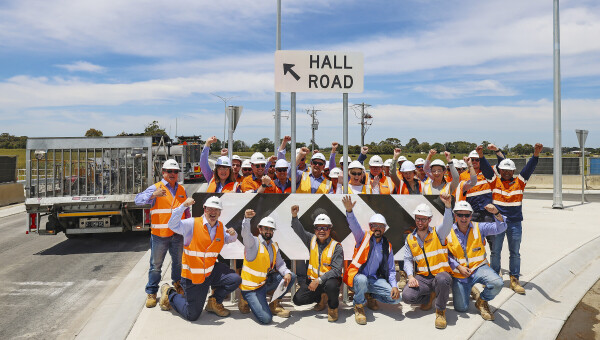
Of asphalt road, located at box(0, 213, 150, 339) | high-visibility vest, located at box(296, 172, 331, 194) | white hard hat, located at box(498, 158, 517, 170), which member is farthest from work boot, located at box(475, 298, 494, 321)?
asphalt road, located at box(0, 213, 150, 339)

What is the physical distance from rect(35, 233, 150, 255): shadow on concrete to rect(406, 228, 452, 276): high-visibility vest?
22.4 feet

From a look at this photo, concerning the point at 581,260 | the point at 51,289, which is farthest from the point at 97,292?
the point at 581,260

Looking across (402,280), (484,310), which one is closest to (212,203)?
(402,280)

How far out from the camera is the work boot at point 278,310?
4961 mm

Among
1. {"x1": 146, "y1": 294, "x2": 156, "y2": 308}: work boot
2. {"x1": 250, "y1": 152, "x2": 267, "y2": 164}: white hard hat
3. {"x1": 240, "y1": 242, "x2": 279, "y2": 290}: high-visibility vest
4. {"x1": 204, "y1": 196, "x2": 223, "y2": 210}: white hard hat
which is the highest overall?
{"x1": 250, "y1": 152, "x2": 267, "y2": 164}: white hard hat

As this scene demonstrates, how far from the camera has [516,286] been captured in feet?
19.2

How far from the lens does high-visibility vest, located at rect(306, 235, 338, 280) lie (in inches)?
199

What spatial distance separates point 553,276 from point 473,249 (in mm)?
2512

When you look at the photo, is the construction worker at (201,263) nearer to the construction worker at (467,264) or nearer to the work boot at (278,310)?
the work boot at (278,310)

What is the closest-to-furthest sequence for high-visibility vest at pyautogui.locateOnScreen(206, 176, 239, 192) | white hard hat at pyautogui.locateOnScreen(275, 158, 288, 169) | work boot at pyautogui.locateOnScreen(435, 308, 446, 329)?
work boot at pyautogui.locateOnScreen(435, 308, 446, 329), high-visibility vest at pyautogui.locateOnScreen(206, 176, 239, 192), white hard hat at pyautogui.locateOnScreen(275, 158, 288, 169)

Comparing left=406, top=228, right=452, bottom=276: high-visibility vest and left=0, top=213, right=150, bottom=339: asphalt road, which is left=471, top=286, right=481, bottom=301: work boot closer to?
left=406, top=228, right=452, bottom=276: high-visibility vest

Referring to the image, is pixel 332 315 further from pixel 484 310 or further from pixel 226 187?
pixel 226 187

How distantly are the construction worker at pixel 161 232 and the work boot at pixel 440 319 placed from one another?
3.10 m

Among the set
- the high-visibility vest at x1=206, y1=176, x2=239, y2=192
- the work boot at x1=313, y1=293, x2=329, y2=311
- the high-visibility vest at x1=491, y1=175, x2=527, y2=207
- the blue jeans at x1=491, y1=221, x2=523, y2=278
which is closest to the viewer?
the work boot at x1=313, y1=293, x2=329, y2=311
